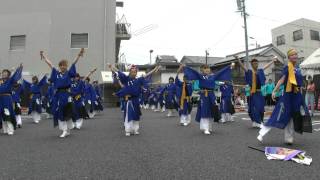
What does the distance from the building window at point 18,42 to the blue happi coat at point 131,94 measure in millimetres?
23968

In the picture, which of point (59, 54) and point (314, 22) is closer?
point (59, 54)

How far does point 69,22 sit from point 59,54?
9.45 feet

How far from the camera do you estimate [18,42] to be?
31281mm

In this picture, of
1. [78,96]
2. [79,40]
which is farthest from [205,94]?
[79,40]

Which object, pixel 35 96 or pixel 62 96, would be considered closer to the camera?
pixel 62 96

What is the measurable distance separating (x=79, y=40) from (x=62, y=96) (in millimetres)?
22534

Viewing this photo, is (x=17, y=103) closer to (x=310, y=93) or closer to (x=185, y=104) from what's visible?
(x=185, y=104)

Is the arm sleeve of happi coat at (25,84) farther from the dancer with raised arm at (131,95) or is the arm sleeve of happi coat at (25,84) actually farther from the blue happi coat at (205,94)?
the blue happi coat at (205,94)

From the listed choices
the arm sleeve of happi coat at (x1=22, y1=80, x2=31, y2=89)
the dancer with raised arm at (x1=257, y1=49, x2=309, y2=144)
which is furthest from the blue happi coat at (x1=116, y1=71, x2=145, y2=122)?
the arm sleeve of happi coat at (x1=22, y1=80, x2=31, y2=89)

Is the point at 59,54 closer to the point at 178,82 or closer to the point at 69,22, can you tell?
the point at 69,22

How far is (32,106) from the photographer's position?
15.5 metres

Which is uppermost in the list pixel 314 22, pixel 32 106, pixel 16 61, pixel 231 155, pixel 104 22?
pixel 314 22

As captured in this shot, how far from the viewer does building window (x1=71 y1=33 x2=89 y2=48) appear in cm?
3112

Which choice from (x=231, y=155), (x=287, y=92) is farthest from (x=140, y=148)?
(x=287, y=92)
